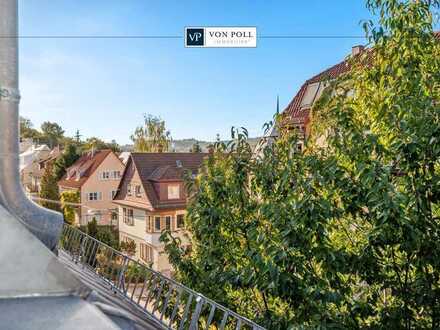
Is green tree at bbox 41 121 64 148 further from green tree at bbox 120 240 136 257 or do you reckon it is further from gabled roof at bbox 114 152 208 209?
green tree at bbox 120 240 136 257

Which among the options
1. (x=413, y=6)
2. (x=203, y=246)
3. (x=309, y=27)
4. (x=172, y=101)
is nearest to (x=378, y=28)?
(x=413, y=6)

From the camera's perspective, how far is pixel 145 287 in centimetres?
384

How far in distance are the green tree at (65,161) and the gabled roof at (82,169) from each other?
59 cm

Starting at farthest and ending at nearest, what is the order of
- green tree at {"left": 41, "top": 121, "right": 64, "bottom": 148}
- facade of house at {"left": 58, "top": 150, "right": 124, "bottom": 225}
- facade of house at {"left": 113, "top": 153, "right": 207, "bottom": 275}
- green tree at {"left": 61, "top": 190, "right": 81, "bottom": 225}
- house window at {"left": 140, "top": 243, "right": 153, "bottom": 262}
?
1. green tree at {"left": 41, "top": 121, "right": 64, "bottom": 148}
2. facade of house at {"left": 58, "top": 150, "right": 124, "bottom": 225}
3. green tree at {"left": 61, "top": 190, "right": 81, "bottom": 225}
4. house window at {"left": 140, "top": 243, "right": 153, "bottom": 262}
5. facade of house at {"left": 113, "top": 153, "right": 207, "bottom": 275}

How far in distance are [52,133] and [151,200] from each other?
22859 millimetres

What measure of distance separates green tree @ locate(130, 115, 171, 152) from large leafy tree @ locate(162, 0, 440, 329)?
20341 mm

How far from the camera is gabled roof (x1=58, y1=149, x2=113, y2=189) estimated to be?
22594mm

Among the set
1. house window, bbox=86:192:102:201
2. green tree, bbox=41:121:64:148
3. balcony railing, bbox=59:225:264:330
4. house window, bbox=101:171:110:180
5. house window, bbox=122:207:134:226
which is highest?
green tree, bbox=41:121:64:148

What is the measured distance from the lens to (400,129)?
9.35 ft

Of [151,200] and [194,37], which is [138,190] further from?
[194,37]

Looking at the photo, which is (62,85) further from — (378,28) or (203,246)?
(378,28)

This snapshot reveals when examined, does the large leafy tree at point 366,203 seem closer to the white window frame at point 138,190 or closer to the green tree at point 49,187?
the white window frame at point 138,190

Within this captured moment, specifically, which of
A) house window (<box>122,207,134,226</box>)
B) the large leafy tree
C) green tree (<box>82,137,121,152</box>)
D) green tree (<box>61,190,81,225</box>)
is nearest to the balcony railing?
the large leafy tree

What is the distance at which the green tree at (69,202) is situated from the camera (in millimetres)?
21062
